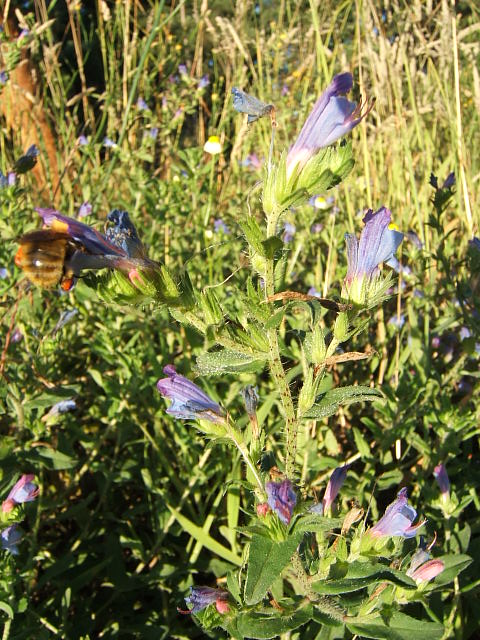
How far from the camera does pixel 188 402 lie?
117cm

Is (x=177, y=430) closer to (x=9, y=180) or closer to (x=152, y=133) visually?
(x=9, y=180)

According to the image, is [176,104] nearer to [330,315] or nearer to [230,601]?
[330,315]

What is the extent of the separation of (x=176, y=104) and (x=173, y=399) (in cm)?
285

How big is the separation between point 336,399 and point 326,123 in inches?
19.0

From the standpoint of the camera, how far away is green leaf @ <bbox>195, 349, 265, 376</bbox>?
1072 millimetres

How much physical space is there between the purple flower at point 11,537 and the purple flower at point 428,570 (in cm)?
101

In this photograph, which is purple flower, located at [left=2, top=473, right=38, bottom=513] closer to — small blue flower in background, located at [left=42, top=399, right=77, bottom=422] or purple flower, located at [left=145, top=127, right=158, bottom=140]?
small blue flower in background, located at [left=42, top=399, right=77, bottom=422]

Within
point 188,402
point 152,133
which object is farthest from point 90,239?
point 152,133

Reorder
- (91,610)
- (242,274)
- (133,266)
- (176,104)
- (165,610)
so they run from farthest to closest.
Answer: (176,104) → (242,274) → (91,610) → (165,610) → (133,266)

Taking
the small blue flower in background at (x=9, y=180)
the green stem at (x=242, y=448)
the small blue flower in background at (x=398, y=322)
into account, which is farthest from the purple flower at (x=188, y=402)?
the small blue flower in background at (x=9, y=180)

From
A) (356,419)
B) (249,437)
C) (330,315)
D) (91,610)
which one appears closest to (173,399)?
(249,437)

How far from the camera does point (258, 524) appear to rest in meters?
1.12

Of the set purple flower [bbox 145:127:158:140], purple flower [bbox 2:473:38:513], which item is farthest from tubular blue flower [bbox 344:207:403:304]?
purple flower [bbox 145:127:158:140]

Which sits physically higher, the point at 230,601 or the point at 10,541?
the point at 230,601
